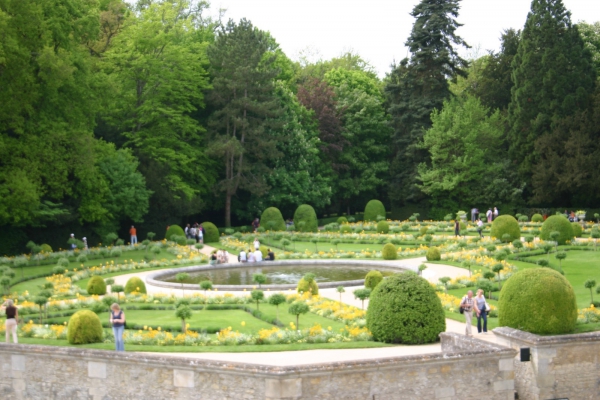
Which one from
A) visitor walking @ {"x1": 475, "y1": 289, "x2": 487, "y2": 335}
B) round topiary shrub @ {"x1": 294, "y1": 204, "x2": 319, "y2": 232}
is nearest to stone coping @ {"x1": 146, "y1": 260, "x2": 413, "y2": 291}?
visitor walking @ {"x1": 475, "y1": 289, "x2": 487, "y2": 335}

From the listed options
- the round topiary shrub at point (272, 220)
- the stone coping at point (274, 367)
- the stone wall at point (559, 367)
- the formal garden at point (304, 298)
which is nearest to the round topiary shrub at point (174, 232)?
the formal garden at point (304, 298)

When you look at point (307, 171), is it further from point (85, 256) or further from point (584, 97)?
point (85, 256)

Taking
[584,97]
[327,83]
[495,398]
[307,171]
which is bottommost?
[495,398]

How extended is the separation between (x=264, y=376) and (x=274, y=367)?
226 millimetres

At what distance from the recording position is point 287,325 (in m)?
19.8

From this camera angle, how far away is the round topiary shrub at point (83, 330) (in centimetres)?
1783

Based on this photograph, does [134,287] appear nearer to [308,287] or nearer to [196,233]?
[308,287]

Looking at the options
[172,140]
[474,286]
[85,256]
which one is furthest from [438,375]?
[172,140]

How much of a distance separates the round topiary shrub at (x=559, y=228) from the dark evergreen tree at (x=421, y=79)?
21121 mm

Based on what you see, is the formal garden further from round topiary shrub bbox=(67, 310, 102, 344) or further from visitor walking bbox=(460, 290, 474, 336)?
visitor walking bbox=(460, 290, 474, 336)

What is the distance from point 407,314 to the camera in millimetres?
17328

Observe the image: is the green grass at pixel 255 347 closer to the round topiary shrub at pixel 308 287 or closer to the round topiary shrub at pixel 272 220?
the round topiary shrub at pixel 308 287

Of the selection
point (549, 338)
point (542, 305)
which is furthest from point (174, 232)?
point (549, 338)

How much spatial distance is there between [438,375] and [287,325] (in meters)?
6.14
